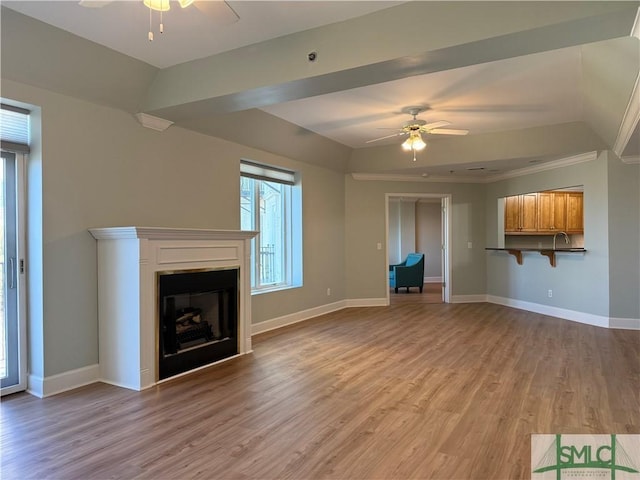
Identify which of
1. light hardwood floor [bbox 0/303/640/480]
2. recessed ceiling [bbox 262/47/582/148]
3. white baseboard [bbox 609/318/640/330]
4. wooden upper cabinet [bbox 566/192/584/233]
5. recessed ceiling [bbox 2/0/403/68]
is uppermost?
recessed ceiling [bbox 2/0/403/68]

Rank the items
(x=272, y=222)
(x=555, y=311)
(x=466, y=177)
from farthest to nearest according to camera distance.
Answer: (x=466, y=177) < (x=555, y=311) < (x=272, y=222)

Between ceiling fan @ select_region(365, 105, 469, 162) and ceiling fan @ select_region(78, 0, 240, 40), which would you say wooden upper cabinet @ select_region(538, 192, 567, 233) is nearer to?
ceiling fan @ select_region(365, 105, 469, 162)

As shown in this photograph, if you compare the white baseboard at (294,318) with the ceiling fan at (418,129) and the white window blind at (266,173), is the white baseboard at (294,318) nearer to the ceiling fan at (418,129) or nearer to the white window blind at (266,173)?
Result: the white window blind at (266,173)

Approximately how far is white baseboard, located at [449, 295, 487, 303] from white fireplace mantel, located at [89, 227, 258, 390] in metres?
5.50

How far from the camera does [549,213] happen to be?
7.72 meters

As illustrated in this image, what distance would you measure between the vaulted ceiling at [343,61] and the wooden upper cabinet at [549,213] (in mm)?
2811

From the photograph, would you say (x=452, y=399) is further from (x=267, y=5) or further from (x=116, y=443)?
(x=267, y=5)

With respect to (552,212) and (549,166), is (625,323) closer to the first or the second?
(549,166)

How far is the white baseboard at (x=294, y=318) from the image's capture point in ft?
17.4

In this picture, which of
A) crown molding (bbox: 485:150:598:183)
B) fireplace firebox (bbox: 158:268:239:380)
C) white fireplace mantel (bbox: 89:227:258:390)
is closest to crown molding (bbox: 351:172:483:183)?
crown molding (bbox: 485:150:598:183)

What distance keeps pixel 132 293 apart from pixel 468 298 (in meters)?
6.21

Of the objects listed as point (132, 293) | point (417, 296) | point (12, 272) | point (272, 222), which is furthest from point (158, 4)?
point (417, 296)

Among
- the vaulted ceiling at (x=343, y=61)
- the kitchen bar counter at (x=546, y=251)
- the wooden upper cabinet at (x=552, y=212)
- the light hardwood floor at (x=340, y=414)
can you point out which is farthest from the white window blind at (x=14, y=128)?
the wooden upper cabinet at (x=552, y=212)

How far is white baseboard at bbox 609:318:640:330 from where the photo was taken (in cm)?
534
